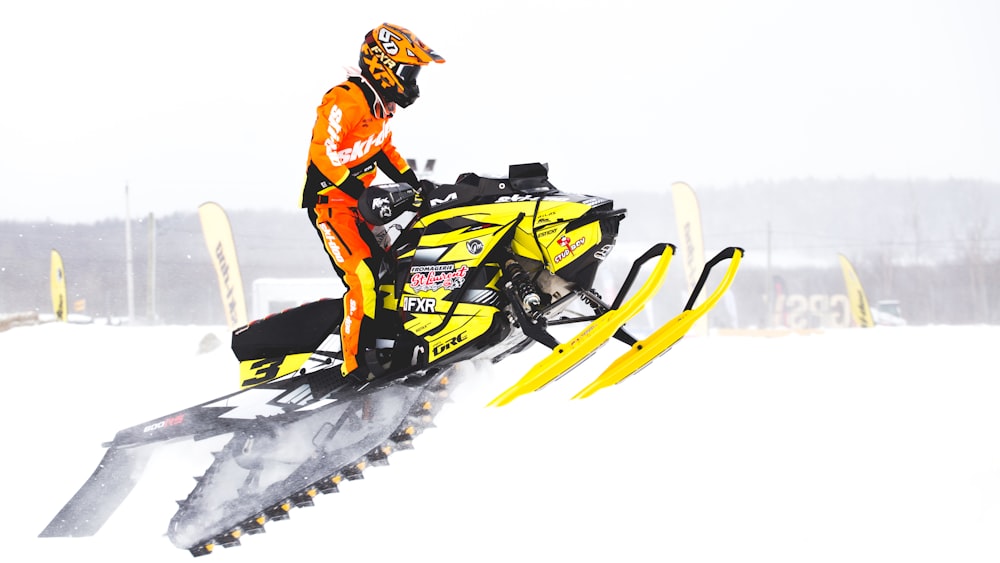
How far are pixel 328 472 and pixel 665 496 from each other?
164 cm

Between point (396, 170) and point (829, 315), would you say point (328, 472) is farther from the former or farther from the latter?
point (829, 315)

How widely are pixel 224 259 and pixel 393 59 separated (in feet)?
44.8

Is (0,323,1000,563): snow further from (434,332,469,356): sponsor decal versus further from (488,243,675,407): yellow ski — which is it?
(488,243,675,407): yellow ski

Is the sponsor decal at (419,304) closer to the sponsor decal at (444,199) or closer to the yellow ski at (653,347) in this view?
the sponsor decal at (444,199)

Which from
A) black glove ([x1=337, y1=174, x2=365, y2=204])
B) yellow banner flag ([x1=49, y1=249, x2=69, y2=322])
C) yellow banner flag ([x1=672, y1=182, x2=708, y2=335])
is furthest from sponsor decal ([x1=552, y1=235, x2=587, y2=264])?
yellow banner flag ([x1=49, y1=249, x2=69, y2=322])

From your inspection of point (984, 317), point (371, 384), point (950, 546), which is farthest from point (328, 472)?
point (984, 317)

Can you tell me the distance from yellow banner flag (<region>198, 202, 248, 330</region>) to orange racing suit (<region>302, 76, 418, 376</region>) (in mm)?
13186

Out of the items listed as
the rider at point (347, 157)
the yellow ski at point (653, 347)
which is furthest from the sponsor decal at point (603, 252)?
the rider at point (347, 157)

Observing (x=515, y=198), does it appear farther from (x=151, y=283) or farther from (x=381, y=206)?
(x=151, y=283)

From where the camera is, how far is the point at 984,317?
91.6ft

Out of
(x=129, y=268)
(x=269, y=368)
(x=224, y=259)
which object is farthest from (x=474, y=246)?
(x=129, y=268)

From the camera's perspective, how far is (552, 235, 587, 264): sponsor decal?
12.5 ft

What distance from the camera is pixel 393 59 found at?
4.30 meters

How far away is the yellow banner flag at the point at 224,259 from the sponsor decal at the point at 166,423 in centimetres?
1278
